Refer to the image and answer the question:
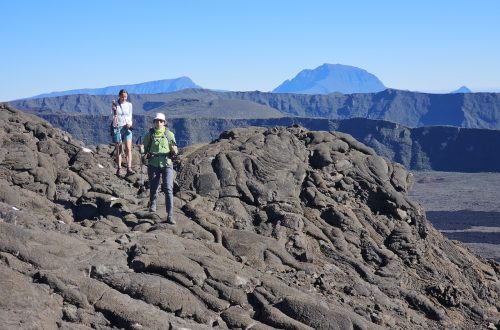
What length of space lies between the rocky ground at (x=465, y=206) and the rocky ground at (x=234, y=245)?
29054 mm

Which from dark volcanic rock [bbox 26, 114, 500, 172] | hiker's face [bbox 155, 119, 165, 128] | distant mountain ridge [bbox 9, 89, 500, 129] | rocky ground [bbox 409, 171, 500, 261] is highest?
hiker's face [bbox 155, 119, 165, 128]

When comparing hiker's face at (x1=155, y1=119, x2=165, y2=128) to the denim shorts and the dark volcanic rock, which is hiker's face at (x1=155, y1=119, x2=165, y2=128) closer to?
the denim shorts

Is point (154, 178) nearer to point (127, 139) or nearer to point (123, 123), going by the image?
point (123, 123)

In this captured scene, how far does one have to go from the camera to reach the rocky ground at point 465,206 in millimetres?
53000

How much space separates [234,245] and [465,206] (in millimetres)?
62597

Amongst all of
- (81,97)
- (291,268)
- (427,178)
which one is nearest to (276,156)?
(291,268)

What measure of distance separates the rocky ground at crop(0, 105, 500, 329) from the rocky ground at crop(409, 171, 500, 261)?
29.1 m

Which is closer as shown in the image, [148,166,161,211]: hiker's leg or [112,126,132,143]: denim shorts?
[148,166,161,211]: hiker's leg

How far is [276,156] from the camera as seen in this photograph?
20109 millimetres

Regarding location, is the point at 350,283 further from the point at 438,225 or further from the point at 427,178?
A: the point at 427,178

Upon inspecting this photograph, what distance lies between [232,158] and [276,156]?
158 cm

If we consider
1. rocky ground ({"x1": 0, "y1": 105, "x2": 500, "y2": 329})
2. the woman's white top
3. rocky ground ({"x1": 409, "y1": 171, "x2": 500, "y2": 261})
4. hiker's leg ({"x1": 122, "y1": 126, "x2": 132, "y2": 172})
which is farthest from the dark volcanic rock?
the woman's white top

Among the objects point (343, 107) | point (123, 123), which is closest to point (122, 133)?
point (123, 123)

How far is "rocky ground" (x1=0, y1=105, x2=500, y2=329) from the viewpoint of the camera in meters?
11.0
